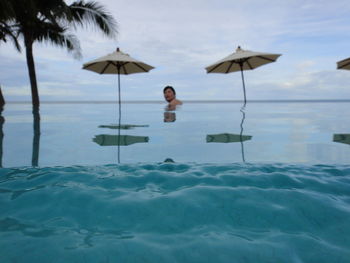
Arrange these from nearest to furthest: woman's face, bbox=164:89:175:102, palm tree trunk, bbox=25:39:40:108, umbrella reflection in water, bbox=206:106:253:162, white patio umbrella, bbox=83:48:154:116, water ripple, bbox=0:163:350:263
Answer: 1. water ripple, bbox=0:163:350:263
2. umbrella reflection in water, bbox=206:106:253:162
3. white patio umbrella, bbox=83:48:154:116
4. woman's face, bbox=164:89:175:102
5. palm tree trunk, bbox=25:39:40:108

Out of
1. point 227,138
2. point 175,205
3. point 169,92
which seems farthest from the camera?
Answer: point 169,92

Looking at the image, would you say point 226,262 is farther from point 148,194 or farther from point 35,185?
point 35,185

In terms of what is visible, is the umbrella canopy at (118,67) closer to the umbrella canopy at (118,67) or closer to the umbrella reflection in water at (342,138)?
the umbrella canopy at (118,67)

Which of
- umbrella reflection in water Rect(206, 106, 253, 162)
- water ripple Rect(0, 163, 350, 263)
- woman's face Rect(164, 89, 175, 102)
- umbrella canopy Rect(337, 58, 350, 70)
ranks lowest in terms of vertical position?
water ripple Rect(0, 163, 350, 263)

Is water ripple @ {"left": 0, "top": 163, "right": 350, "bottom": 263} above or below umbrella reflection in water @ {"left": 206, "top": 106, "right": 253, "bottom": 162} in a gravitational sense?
below

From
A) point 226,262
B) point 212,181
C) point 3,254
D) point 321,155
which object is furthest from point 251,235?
point 321,155

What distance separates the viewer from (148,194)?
2.50 metres

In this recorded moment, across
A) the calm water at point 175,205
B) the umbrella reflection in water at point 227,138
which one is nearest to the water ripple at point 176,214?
the calm water at point 175,205

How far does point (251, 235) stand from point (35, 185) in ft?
7.25

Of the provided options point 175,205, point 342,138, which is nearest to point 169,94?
point 342,138

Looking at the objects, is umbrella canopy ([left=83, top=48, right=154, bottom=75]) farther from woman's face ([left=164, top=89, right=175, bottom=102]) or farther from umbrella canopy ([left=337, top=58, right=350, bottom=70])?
umbrella canopy ([left=337, top=58, right=350, bottom=70])

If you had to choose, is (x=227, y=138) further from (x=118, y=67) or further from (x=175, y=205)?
(x=118, y=67)

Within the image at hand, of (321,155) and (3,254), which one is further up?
(321,155)

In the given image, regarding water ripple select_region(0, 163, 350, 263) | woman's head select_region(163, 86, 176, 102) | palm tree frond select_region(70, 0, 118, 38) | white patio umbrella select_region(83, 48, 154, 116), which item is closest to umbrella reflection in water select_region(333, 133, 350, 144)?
water ripple select_region(0, 163, 350, 263)
